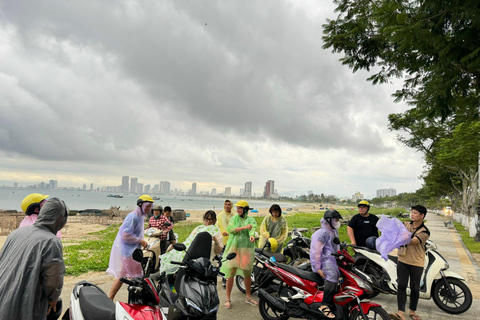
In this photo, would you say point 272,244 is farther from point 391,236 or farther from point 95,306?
point 95,306

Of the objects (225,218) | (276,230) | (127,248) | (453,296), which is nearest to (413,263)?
(453,296)

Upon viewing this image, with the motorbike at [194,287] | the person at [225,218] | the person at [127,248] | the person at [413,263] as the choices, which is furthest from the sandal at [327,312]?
the person at [225,218]

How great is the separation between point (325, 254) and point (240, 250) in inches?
60.2

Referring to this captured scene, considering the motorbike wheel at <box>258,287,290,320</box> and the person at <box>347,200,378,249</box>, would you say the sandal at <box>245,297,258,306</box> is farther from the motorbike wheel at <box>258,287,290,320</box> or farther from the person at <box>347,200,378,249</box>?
the person at <box>347,200,378,249</box>

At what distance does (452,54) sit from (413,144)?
17125 millimetres

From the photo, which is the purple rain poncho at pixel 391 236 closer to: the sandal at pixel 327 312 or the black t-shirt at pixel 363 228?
the sandal at pixel 327 312

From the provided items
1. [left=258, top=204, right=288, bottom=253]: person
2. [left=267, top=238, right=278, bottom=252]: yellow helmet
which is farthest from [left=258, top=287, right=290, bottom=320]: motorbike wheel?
[left=258, top=204, right=288, bottom=253]: person

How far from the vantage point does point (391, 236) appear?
413 cm

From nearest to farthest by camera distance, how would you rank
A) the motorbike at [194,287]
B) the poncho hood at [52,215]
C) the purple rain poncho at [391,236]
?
the poncho hood at [52,215], the motorbike at [194,287], the purple rain poncho at [391,236]

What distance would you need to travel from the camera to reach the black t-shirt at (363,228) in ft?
18.4

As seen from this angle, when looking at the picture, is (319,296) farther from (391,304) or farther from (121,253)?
(121,253)

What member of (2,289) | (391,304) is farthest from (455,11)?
(2,289)

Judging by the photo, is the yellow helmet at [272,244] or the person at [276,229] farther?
the person at [276,229]

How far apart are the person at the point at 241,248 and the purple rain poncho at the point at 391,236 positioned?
194 cm
